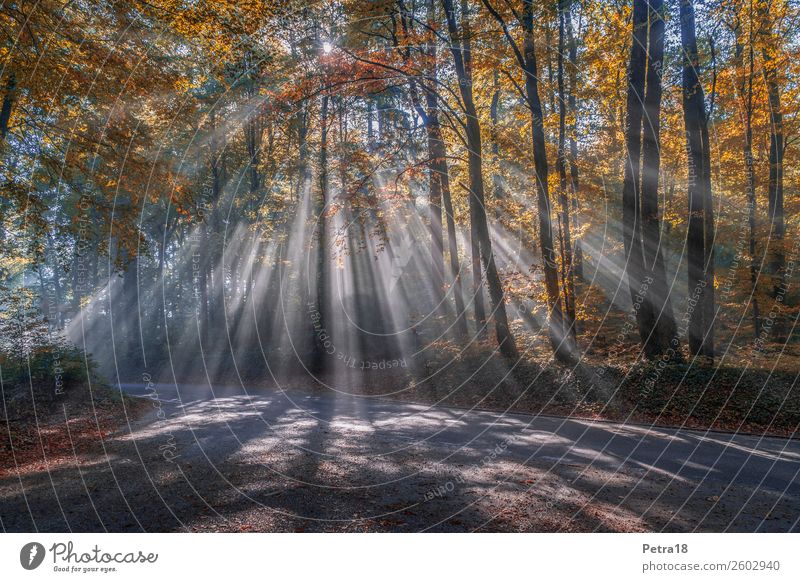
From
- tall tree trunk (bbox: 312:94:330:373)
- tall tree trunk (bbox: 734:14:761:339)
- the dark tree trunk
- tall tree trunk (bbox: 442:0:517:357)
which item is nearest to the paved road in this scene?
the dark tree trunk

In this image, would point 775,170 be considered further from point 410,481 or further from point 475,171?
point 410,481

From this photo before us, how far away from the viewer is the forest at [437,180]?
11195 mm

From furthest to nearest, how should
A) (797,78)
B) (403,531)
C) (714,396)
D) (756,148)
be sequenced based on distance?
1. (756,148)
2. (797,78)
3. (714,396)
4. (403,531)

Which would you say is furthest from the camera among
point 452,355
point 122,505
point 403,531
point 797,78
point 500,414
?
point 452,355

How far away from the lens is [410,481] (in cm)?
705

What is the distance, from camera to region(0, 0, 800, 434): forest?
11195mm

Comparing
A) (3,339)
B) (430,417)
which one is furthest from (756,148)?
(3,339)

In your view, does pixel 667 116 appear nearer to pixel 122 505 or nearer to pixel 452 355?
pixel 452 355

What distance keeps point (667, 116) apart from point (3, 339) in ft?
88.3

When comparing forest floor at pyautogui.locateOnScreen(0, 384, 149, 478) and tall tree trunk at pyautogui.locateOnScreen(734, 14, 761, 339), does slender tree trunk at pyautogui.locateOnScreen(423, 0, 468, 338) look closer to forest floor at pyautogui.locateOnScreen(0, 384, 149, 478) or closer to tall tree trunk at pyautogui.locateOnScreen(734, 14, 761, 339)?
tall tree trunk at pyautogui.locateOnScreen(734, 14, 761, 339)

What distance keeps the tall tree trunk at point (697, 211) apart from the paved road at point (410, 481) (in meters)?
6.00

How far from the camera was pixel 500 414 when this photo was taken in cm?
1582

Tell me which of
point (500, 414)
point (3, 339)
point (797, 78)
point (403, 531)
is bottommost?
point (500, 414)

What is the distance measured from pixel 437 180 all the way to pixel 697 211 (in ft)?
34.2
